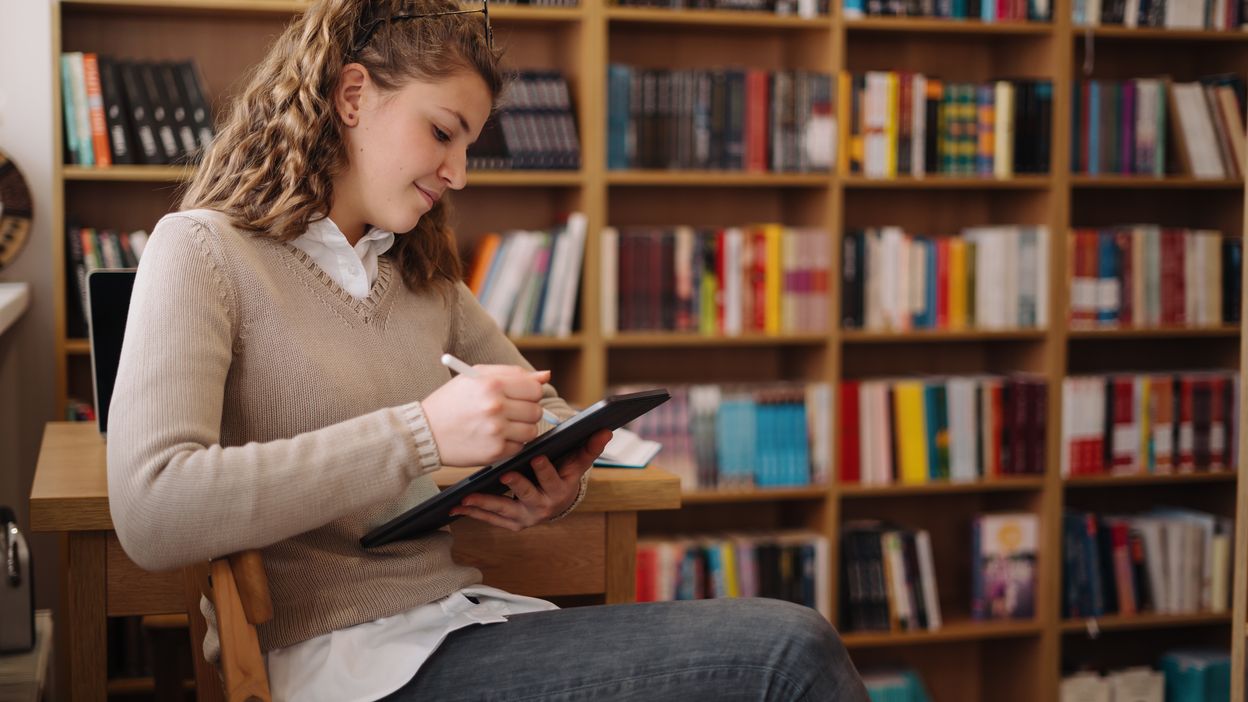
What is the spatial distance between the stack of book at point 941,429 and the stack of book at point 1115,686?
0.56 meters

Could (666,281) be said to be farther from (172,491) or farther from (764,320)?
(172,491)

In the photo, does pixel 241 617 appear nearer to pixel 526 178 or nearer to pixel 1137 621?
pixel 526 178

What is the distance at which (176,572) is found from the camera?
4.44ft

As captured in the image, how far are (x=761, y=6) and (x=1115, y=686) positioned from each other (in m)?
1.95

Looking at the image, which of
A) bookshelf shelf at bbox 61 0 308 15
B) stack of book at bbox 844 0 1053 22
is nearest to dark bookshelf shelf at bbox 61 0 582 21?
bookshelf shelf at bbox 61 0 308 15

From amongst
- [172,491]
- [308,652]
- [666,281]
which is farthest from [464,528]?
[666,281]

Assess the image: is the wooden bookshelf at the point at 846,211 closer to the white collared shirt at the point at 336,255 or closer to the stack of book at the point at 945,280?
the stack of book at the point at 945,280

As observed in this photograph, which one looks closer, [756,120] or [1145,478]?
[756,120]

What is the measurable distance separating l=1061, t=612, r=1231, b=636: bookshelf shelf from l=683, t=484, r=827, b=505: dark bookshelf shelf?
29.8 inches

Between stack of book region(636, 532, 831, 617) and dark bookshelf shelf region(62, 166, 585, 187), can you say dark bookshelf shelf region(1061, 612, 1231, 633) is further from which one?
dark bookshelf shelf region(62, 166, 585, 187)

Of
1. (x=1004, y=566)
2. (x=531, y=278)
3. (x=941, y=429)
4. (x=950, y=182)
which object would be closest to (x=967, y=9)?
(x=950, y=182)

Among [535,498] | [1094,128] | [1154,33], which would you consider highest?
[1154,33]

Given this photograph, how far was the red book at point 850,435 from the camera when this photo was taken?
9.61ft

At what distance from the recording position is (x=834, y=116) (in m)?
2.86
